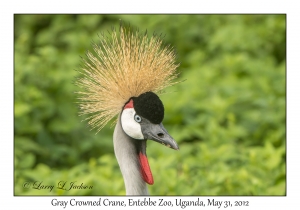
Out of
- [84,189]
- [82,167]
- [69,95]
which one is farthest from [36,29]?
[84,189]

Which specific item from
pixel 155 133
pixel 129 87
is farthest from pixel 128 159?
pixel 129 87

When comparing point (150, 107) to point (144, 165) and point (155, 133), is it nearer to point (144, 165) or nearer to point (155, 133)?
point (155, 133)

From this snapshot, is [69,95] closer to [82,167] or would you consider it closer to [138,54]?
[82,167]

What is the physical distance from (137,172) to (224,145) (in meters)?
1.59

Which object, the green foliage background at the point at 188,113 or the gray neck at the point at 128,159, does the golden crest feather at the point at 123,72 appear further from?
the green foliage background at the point at 188,113

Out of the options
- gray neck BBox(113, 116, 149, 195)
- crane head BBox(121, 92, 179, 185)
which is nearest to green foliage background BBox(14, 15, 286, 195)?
gray neck BBox(113, 116, 149, 195)

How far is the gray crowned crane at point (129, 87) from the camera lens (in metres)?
2.66

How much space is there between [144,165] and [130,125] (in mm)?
199

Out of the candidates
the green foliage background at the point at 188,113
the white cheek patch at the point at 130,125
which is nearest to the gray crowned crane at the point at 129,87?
the white cheek patch at the point at 130,125

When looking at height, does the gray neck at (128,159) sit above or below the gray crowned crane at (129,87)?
below

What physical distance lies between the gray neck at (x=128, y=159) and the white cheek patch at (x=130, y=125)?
0.03 metres

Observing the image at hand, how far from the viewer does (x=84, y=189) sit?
3.51 meters

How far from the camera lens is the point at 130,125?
2648mm
